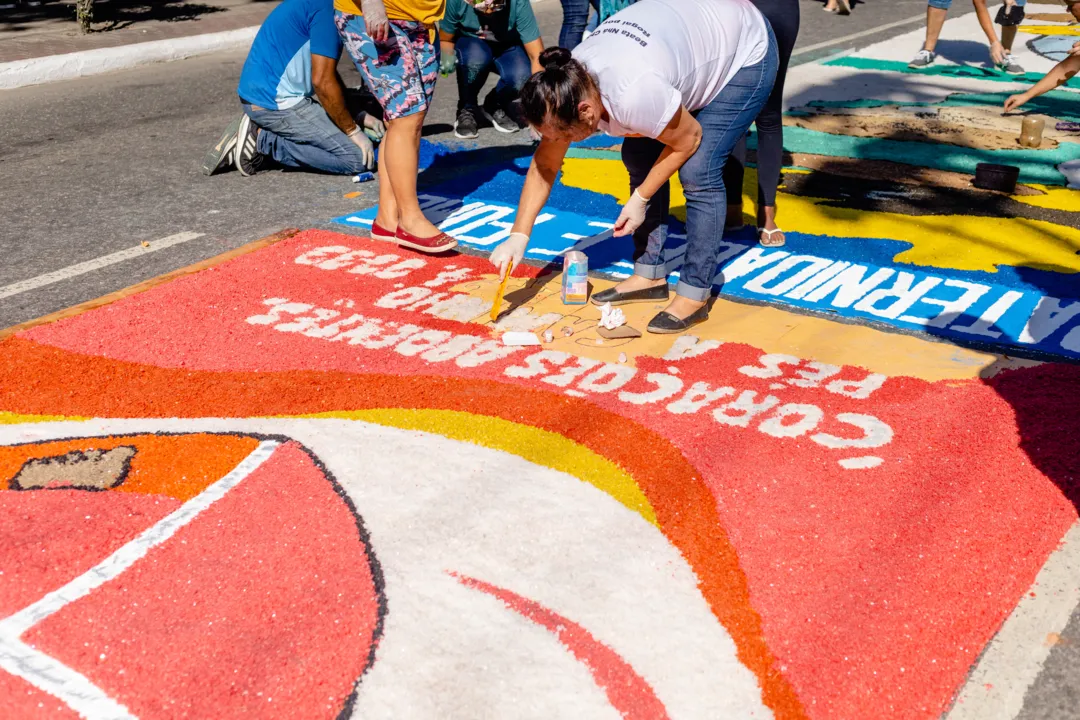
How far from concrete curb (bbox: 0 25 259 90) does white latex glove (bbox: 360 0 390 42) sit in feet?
20.8

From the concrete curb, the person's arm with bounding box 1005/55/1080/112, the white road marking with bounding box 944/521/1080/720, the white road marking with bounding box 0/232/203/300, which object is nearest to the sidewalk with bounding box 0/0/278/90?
the concrete curb

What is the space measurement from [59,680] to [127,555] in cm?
48

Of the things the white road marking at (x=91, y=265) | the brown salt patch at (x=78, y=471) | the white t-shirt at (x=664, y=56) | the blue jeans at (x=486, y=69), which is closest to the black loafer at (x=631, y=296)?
the white t-shirt at (x=664, y=56)

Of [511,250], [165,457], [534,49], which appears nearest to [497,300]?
[511,250]

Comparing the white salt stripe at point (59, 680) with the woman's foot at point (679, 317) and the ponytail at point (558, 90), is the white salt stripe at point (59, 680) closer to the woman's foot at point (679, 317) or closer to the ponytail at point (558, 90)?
the ponytail at point (558, 90)

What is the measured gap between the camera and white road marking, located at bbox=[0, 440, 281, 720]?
87.4 inches

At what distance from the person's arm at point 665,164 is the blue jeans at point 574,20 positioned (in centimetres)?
384

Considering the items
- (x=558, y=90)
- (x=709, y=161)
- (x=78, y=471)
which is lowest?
(x=78, y=471)

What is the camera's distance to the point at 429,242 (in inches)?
200

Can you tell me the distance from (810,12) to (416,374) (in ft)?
42.3

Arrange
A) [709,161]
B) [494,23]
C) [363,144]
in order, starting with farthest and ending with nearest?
[494,23] → [363,144] → [709,161]

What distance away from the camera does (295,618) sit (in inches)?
97.9

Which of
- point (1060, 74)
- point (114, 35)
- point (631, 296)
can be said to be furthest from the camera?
point (114, 35)

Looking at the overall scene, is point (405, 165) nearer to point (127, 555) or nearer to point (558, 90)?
point (558, 90)
